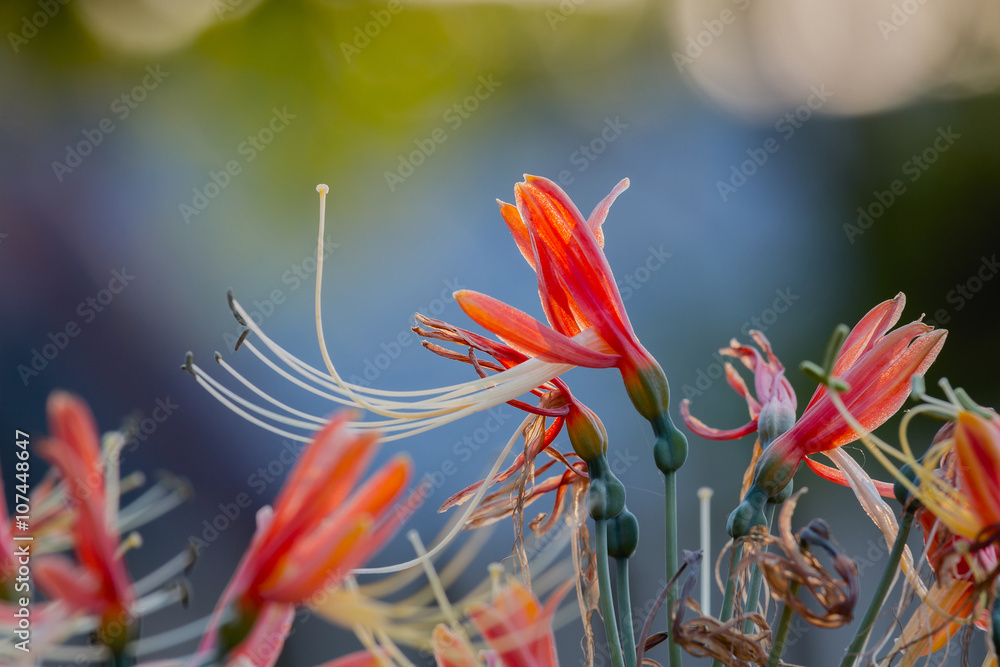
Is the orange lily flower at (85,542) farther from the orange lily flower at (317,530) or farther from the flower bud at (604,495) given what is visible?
the flower bud at (604,495)

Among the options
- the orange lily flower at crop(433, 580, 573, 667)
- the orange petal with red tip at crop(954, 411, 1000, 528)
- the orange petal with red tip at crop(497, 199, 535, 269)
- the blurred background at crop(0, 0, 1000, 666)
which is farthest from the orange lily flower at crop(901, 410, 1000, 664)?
the blurred background at crop(0, 0, 1000, 666)

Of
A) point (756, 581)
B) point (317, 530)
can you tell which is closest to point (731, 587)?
point (756, 581)

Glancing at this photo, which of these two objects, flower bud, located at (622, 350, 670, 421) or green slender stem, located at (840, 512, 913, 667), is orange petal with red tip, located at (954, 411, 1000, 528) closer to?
green slender stem, located at (840, 512, 913, 667)

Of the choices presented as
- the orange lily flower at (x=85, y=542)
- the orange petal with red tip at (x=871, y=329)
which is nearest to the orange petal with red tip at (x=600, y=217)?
the orange petal with red tip at (x=871, y=329)

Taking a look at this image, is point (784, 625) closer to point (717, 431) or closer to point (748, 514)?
point (748, 514)

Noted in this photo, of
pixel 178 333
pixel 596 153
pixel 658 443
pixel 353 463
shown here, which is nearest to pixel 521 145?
pixel 596 153

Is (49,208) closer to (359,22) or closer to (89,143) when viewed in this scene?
(89,143)

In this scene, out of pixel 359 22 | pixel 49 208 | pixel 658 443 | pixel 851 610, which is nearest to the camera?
pixel 851 610
